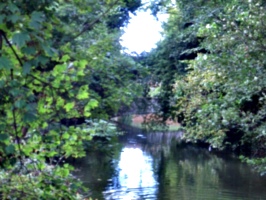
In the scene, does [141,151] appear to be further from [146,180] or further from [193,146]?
[146,180]

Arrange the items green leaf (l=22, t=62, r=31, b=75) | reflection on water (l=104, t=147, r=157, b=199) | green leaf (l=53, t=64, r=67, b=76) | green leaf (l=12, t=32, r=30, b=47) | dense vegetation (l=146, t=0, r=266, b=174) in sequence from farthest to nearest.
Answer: reflection on water (l=104, t=147, r=157, b=199) → dense vegetation (l=146, t=0, r=266, b=174) → green leaf (l=53, t=64, r=67, b=76) → green leaf (l=22, t=62, r=31, b=75) → green leaf (l=12, t=32, r=30, b=47)

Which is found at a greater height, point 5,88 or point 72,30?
point 72,30

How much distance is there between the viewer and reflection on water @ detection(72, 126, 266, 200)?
14.1 metres

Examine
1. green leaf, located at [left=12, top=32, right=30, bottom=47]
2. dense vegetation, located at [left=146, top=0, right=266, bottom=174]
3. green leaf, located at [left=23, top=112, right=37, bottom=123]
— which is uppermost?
dense vegetation, located at [left=146, top=0, right=266, bottom=174]

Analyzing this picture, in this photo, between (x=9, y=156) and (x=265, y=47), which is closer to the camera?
(x=9, y=156)

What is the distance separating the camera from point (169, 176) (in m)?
17.2

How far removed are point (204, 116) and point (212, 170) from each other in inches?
319

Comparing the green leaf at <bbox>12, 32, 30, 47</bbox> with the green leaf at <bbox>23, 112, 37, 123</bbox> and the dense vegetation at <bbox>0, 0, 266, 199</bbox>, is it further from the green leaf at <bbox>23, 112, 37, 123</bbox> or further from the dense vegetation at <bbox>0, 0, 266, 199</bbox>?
the green leaf at <bbox>23, 112, 37, 123</bbox>

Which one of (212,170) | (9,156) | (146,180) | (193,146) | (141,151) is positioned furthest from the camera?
(193,146)

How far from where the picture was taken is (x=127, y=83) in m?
8.05

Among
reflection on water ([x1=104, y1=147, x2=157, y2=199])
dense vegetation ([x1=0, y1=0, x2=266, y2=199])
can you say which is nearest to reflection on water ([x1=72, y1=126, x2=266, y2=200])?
reflection on water ([x1=104, y1=147, x2=157, y2=199])

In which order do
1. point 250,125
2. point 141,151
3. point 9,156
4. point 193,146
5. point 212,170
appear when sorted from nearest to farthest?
point 9,156 → point 250,125 → point 212,170 → point 141,151 → point 193,146

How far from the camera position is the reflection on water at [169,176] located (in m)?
14.1

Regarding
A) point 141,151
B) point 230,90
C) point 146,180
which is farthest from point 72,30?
point 141,151
